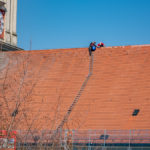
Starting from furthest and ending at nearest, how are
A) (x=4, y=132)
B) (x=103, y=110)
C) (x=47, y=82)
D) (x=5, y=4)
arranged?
(x=5, y=4), (x=47, y=82), (x=103, y=110), (x=4, y=132)

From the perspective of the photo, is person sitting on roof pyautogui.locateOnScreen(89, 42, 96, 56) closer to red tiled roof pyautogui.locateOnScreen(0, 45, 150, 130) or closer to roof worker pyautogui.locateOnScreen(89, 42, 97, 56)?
roof worker pyautogui.locateOnScreen(89, 42, 97, 56)

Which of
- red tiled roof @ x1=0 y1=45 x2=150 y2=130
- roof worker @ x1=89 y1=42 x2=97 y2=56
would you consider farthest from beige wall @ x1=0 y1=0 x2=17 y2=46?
roof worker @ x1=89 y1=42 x2=97 y2=56

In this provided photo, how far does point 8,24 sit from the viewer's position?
40.9m

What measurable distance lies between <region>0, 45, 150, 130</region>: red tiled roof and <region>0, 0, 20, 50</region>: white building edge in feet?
13.7

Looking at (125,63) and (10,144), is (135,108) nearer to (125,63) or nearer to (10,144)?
(125,63)

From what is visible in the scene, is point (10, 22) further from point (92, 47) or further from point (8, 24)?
point (92, 47)

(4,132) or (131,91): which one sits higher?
(131,91)

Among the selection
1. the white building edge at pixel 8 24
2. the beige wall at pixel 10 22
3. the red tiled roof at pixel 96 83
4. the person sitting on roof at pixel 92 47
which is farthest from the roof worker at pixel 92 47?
the beige wall at pixel 10 22

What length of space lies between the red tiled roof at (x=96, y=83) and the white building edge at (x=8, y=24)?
418cm

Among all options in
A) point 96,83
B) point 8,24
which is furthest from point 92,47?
point 8,24

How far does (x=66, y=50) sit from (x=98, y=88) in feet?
20.1

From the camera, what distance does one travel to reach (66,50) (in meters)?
34.0

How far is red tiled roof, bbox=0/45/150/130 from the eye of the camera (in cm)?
2541

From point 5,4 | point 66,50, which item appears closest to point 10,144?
point 66,50
